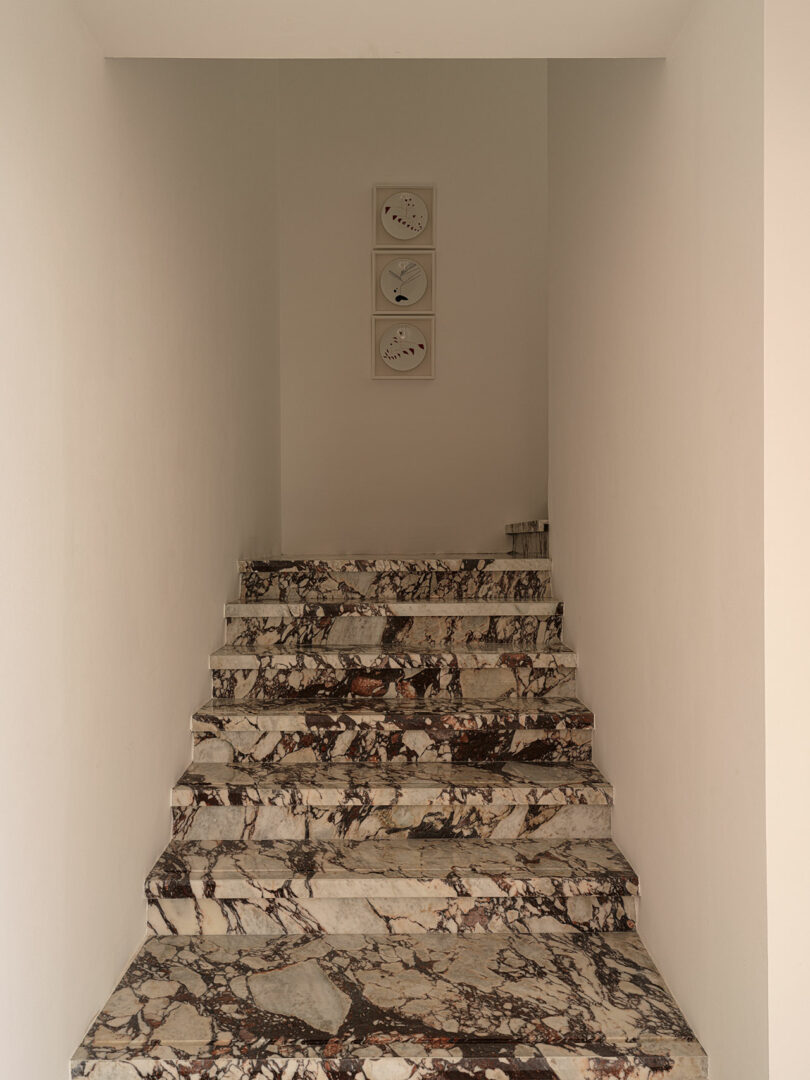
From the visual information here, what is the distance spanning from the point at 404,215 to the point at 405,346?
2.23 ft

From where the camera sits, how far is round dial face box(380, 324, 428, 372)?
464 cm

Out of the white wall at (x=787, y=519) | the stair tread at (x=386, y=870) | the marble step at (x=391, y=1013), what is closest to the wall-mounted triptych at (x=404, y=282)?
the stair tread at (x=386, y=870)

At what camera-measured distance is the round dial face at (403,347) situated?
4645 mm

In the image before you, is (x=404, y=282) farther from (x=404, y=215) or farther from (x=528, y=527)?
(x=528, y=527)

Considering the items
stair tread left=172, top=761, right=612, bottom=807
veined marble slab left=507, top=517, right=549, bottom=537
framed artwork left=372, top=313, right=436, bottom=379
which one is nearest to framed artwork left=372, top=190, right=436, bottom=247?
framed artwork left=372, top=313, right=436, bottom=379

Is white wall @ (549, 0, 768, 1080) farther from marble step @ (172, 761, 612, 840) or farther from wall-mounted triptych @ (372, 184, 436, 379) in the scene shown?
wall-mounted triptych @ (372, 184, 436, 379)

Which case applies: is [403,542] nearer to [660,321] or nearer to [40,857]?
[660,321]

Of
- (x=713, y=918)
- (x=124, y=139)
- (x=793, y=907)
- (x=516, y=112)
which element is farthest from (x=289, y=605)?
(x=516, y=112)

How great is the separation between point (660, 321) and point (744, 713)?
2.86ft

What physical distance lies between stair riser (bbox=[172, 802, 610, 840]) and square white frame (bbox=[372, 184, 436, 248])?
324 centimetres

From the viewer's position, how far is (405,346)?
15.3 feet

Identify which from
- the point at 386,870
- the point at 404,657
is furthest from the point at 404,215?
the point at 386,870

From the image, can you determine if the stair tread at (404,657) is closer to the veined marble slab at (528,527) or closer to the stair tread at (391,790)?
the stair tread at (391,790)

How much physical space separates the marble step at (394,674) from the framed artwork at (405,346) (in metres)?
2.25
